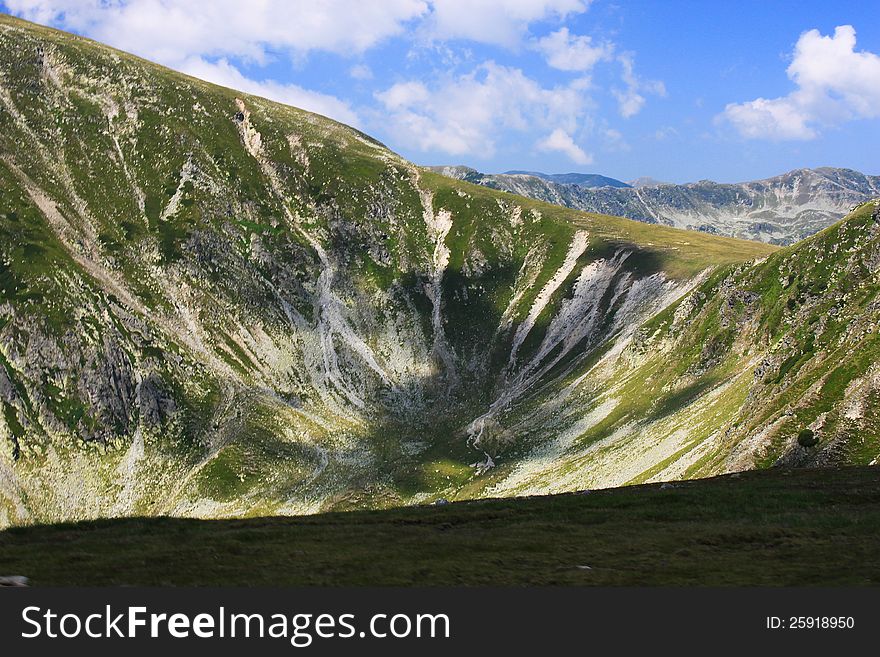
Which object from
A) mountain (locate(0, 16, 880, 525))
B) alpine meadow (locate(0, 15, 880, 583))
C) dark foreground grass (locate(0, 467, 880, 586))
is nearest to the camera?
dark foreground grass (locate(0, 467, 880, 586))

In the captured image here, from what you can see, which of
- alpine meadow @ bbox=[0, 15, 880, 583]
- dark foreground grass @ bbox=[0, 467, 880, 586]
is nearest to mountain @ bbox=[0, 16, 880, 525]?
alpine meadow @ bbox=[0, 15, 880, 583]

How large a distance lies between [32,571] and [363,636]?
55.6ft

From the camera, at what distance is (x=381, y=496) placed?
14250 cm

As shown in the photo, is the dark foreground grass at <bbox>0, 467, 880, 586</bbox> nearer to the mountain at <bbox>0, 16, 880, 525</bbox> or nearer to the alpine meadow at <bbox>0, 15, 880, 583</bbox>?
the alpine meadow at <bbox>0, 15, 880, 583</bbox>

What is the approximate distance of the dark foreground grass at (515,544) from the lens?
29391 mm

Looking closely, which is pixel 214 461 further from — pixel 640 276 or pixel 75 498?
pixel 640 276

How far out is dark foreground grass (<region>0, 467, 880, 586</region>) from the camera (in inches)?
1157

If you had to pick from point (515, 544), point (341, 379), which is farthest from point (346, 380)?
point (515, 544)

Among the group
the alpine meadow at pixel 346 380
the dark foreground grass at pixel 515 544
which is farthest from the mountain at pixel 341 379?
the dark foreground grass at pixel 515 544

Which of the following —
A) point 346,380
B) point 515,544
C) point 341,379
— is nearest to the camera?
point 515,544

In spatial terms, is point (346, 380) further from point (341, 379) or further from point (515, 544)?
point (515, 544)

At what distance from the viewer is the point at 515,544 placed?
37.1m

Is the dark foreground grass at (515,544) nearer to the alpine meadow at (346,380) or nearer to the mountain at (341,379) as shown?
the alpine meadow at (346,380)

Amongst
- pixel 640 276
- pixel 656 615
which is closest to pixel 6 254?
pixel 640 276
